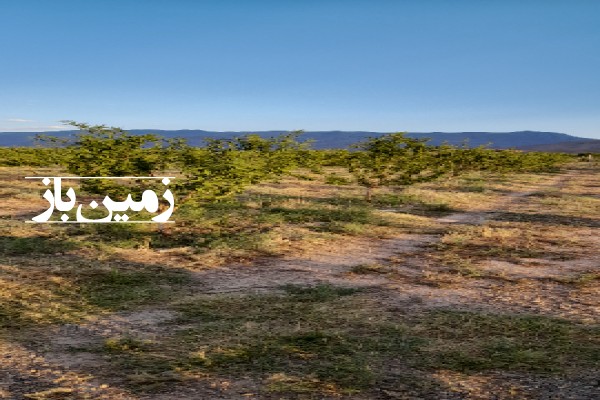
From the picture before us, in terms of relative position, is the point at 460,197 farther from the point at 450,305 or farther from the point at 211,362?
the point at 211,362

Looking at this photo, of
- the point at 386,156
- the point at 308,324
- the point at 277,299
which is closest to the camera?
the point at 308,324

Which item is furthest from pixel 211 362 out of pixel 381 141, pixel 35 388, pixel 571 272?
pixel 381 141

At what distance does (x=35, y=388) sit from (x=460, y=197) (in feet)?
81.0

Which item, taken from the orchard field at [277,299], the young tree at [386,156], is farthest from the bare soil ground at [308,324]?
the young tree at [386,156]

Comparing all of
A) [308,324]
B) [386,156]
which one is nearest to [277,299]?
[308,324]

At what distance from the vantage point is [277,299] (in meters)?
9.52

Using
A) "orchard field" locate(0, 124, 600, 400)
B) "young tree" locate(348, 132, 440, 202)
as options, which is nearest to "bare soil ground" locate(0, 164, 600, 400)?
"orchard field" locate(0, 124, 600, 400)

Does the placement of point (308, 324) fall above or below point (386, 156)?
below

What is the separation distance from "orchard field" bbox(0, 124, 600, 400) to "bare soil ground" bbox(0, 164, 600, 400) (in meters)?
0.03

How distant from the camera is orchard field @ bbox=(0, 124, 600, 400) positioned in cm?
615

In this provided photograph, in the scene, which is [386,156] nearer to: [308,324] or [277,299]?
[277,299]

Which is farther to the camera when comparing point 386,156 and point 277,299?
point 386,156

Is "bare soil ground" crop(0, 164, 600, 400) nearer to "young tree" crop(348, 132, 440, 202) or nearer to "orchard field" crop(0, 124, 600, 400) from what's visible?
"orchard field" crop(0, 124, 600, 400)

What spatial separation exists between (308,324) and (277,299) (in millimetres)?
1489
